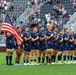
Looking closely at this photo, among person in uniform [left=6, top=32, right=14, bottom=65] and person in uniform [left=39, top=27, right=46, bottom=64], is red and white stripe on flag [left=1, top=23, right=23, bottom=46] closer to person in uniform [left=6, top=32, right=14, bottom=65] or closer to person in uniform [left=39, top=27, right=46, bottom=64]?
person in uniform [left=6, top=32, right=14, bottom=65]

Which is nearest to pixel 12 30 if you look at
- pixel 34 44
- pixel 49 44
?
pixel 34 44

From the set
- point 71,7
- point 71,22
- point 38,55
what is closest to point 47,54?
point 38,55

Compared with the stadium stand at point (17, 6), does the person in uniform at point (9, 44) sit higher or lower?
lower

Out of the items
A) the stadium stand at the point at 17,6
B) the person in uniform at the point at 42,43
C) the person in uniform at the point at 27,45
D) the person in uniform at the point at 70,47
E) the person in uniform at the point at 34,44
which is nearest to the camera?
the person in uniform at the point at 27,45

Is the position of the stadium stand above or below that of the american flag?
above

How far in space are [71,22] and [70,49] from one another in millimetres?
14274

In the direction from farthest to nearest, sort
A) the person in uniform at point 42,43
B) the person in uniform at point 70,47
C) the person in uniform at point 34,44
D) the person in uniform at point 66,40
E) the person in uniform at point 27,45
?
the person in uniform at point 70,47 < the person in uniform at point 66,40 < the person in uniform at point 42,43 < the person in uniform at point 34,44 < the person in uniform at point 27,45

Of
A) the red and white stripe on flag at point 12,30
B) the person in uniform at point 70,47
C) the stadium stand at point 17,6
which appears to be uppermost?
the stadium stand at point 17,6

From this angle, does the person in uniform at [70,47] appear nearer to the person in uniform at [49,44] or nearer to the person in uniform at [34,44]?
the person in uniform at [49,44]

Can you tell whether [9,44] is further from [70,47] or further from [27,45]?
[70,47]

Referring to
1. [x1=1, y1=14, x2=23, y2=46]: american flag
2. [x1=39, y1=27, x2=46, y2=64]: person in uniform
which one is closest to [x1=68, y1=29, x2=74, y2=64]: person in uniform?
[x1=39, y1=27, x2=46, y2=64]: person in uniform

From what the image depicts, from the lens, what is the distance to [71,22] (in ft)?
136

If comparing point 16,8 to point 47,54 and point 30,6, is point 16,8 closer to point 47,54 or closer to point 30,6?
point 30,6

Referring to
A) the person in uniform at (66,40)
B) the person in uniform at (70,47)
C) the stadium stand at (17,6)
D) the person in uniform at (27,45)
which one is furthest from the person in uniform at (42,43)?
the stadium stand at (17,6)
